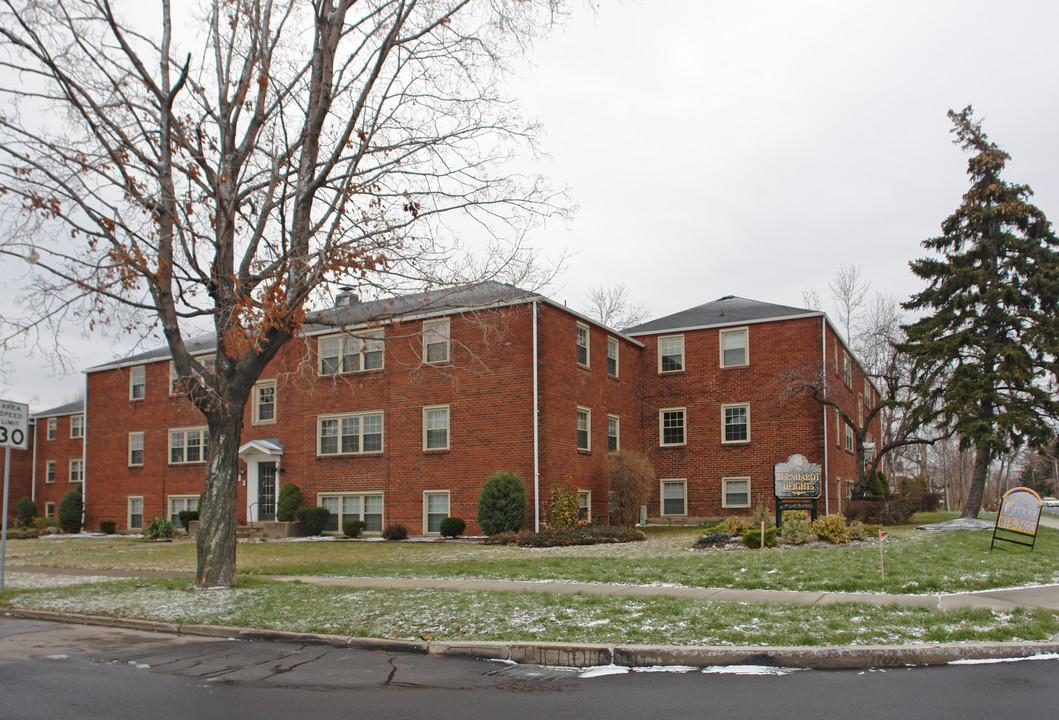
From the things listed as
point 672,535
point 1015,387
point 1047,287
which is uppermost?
point 1047,287

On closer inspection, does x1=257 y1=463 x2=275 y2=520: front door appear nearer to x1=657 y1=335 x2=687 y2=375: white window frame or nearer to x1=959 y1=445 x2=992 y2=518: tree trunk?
x1=657 y1=335 x2=687 y2=375: white window frame

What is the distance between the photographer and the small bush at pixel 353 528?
88.5 feet

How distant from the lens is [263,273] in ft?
42.1

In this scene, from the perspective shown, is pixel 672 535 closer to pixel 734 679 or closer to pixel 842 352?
pixel 842 352

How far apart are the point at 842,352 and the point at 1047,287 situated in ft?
28.9

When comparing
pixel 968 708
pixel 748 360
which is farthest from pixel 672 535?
pixel 968 708

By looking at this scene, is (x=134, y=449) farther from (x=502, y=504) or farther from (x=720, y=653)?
(x=720, y=653)

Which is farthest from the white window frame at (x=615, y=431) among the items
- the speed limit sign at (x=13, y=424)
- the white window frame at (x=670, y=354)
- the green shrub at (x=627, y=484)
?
the speed limit sign at (x=13, y=424)

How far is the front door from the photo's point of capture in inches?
1195

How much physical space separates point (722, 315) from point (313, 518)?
55.9ft

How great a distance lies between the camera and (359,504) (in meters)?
28.2

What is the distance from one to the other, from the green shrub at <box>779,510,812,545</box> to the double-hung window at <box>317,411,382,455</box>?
14062 millimetres

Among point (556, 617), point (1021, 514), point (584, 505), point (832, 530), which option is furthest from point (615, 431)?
point (556, 617)

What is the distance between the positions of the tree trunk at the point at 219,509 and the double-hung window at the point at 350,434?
48.2ft
